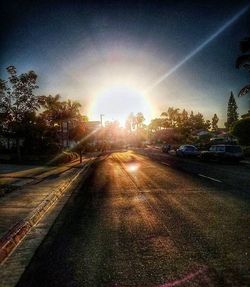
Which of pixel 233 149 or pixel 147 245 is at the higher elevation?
pixel 233 149

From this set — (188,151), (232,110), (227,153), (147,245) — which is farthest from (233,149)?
(232,110)

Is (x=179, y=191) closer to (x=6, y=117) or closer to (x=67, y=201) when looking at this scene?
(x=67, y=201)

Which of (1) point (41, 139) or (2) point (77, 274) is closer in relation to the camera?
(2) point (77, 274)

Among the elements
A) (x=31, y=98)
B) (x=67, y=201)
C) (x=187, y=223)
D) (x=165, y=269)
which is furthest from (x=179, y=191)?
(x=31, y=98)

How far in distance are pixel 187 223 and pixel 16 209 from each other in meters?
4.77

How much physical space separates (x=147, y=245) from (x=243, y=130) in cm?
4742

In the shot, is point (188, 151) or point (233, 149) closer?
point (233, 149)

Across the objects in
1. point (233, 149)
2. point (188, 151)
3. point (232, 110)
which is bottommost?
point (188, 151)

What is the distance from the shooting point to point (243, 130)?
171 ft

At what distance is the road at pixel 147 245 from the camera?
534cm

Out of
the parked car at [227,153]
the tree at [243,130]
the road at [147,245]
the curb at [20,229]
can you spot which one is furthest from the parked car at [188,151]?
the curb at [20,229]

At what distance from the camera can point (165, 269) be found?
561 cm

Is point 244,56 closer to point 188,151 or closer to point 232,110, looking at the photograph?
point 188,151

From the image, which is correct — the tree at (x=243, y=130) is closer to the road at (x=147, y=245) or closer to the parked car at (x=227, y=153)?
the parked car at (x=227, y=153)
